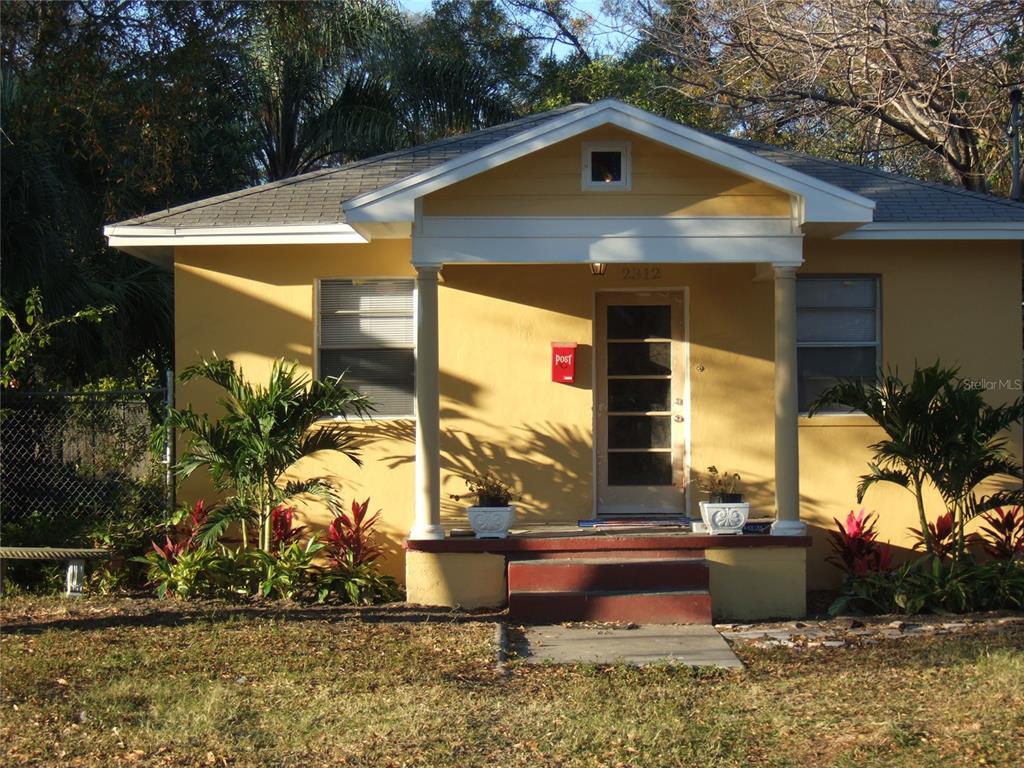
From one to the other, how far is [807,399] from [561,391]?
92.3 inches

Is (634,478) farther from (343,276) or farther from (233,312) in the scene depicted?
(233,312)

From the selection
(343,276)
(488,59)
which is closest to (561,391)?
(343,276)

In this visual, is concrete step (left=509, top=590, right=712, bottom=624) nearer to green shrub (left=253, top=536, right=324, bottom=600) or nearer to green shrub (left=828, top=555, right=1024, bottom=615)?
green shrub (left=828, top=555, right=1024, bottom=615)

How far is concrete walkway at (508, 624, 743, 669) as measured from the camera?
7750 millimetres

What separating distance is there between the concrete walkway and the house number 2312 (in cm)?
344

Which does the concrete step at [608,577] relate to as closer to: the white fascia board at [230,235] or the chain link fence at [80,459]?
the white fascia board at [230,235]

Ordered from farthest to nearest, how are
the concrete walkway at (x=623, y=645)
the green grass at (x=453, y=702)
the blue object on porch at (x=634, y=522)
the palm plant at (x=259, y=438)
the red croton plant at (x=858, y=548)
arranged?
the blue object on porch at (x=634, y=522)
the red croton plant at (x=858, y=548)
the palm plant at (x=259, y=438)
the concrete walkway at (x=623, y=645)
the green grass at (x=453, y=702)

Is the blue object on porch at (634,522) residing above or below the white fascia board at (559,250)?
below

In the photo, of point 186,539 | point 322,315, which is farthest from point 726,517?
point 186,539

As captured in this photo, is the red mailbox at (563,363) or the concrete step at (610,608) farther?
the red mailbox at (563,363)

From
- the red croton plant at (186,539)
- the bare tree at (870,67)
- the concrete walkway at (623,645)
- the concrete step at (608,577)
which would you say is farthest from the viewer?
the bare tree at (870,67)

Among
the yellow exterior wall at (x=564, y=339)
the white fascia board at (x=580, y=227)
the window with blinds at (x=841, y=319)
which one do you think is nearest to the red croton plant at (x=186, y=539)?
the yellow exterior wall at (x=564, y=339)

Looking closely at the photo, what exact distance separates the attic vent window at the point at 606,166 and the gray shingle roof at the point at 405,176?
1328 mm

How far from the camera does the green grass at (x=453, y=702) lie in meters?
5.66
